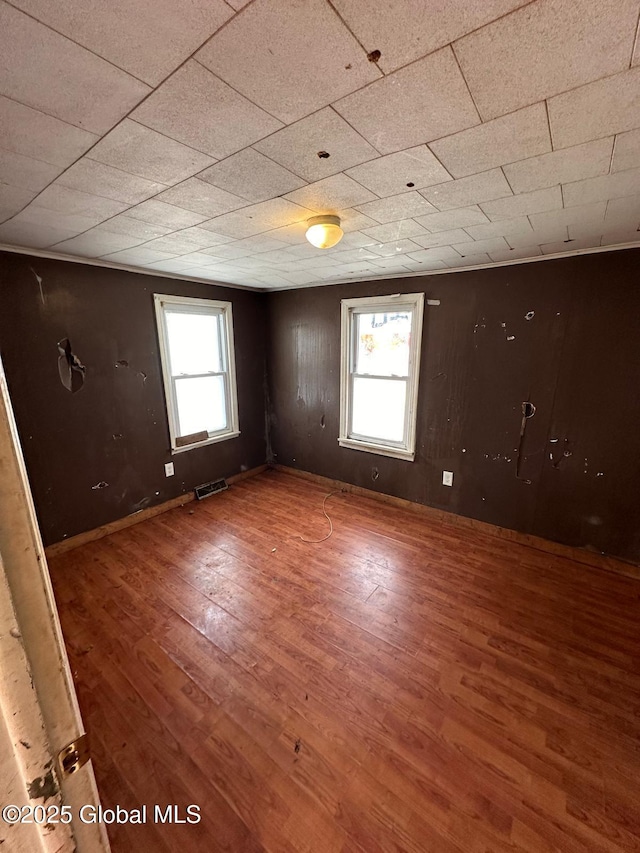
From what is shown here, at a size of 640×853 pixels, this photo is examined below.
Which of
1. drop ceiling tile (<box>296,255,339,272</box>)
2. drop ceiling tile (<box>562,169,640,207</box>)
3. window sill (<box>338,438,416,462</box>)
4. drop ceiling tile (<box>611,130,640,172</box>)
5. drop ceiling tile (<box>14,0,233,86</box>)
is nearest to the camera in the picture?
drop ceiling tile (<box>14,0,233,86</box>)

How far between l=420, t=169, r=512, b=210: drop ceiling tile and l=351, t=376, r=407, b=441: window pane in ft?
6.45

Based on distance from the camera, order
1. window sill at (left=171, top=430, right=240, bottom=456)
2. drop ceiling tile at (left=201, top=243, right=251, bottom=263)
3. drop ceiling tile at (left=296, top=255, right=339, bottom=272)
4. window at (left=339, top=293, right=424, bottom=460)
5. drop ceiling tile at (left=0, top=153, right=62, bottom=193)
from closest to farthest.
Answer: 1. drop ceiling tile at (left=0, top=153, right=62, bottom=193)
2. drop ceiling tile at (left=201, top=243, right=251, bottom=263)
3. drop ceiling tile at (left=296, top=255, right=339, bottom=272)
4. window at (left=339, top=293, right=424, bottom=460)
5. window sill at (left=171, top=430, right=240, bottom=456)

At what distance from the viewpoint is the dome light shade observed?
1.74 metres

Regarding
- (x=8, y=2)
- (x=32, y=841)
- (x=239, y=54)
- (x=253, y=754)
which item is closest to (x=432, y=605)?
(x=253, y=754)

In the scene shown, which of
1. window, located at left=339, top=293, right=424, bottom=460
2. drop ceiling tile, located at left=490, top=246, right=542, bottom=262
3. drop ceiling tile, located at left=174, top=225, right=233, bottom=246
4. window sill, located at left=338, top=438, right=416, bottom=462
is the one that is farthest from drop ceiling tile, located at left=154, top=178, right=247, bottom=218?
window sill, located at left=338, top=438, right=416, bottom=462

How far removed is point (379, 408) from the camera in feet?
12.0

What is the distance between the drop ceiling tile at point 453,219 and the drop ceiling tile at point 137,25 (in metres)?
1.32

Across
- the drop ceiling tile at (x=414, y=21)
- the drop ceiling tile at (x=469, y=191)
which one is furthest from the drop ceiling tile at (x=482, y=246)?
the drop ceiling tile at (x=414, y=21)

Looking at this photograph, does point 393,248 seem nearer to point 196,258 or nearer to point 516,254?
point 516,254

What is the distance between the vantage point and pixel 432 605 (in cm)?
222

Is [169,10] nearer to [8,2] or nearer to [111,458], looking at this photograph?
[8,2]

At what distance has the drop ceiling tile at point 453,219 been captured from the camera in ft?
5.56

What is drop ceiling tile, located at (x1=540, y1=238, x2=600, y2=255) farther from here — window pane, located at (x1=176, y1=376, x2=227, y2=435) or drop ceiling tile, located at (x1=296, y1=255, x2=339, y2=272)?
window pane, located at (x1=176, y1=376, x2=227, y2=435)

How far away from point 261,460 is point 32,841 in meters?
4.17
